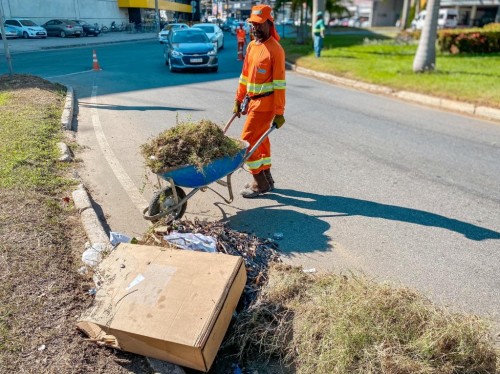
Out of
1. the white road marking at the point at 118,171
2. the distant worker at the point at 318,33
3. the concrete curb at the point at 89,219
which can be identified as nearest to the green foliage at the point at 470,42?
the distant worker at the point at 318,33

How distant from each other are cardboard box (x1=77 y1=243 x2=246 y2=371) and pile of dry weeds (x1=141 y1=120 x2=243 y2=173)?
1076 mm

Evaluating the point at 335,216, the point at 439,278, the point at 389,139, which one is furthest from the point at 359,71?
the point at 439,278

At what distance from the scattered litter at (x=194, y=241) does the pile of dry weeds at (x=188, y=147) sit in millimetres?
689

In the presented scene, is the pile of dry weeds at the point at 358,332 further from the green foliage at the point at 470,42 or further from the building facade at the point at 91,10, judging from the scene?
the building facade at the point at 91,10

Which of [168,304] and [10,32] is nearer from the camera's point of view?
[168,304]

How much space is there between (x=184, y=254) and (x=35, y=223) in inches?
75.0

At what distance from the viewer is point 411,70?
1442 cm

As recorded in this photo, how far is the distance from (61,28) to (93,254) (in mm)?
37973

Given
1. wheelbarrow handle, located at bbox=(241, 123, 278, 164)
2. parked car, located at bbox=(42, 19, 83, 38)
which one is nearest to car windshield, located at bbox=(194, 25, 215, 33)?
parked car, located at bbox=(42, 19, 83, 38)

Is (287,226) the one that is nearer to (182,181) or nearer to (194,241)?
(182,181)

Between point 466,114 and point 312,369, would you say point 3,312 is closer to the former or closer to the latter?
point 312,369

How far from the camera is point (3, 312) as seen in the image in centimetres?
A: 295

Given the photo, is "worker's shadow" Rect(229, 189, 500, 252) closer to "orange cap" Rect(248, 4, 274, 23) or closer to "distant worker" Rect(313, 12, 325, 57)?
"orange cap" Rect(248, 4, 274, 23)

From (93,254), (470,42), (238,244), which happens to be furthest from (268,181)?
(470,42)
